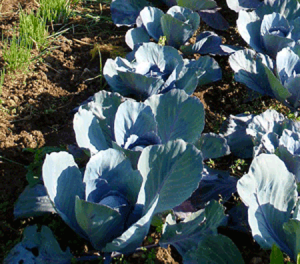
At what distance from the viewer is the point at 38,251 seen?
75.0 inches

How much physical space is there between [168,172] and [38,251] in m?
0.62

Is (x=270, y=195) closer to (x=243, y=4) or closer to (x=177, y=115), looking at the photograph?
(x=177, y=115)

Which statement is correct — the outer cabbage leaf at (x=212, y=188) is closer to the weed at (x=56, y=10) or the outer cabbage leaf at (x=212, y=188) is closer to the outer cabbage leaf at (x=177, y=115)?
the outer cabbage leaf at (x=177, y=115)

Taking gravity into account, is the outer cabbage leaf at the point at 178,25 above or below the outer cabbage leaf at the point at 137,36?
above

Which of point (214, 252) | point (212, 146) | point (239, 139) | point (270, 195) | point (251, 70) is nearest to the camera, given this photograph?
point (214, 252)

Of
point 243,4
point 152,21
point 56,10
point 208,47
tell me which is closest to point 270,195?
point 208,47

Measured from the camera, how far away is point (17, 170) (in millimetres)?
2447

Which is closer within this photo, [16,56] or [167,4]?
[16,56]

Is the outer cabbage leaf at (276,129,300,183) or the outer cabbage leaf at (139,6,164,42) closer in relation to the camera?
the outer cabbage leaf at (276,129,300,183)

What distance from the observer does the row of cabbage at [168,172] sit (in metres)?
1.82

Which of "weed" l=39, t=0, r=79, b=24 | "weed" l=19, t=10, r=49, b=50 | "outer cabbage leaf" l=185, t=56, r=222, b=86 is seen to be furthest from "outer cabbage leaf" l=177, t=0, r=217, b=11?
"weed" l=19, t=10, r=49, b=50

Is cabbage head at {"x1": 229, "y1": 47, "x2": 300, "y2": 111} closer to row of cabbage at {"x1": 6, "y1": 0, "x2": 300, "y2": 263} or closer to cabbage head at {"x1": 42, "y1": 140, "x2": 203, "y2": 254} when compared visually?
row of cabbage at {"x1": 6, "y1": 0, "x2": 300, "y2": 263}

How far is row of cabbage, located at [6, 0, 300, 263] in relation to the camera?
182cm

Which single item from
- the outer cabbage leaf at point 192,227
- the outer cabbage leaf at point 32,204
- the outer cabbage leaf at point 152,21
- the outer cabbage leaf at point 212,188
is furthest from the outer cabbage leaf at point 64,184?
the outer cabbage leaf at point 152,21
